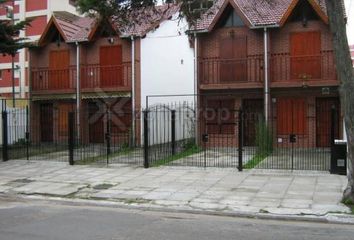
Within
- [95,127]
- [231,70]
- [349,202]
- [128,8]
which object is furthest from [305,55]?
[349,202]

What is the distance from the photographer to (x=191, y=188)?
13.1 metres

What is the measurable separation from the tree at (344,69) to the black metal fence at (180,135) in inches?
235

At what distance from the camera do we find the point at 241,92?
24234 millimetres

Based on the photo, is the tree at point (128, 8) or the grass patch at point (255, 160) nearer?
the tree at point (128, 8)

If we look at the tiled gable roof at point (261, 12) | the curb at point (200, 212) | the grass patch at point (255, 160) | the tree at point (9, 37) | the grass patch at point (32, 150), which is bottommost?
the curb at point (200, 212)

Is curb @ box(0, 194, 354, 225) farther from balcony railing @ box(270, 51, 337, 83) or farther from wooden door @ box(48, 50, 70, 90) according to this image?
wooden door @ box(48, 50, 70, 90)

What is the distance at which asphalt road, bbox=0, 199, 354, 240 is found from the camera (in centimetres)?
827

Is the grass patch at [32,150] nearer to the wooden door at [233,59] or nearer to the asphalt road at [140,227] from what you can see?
the wooden door at [233,59]

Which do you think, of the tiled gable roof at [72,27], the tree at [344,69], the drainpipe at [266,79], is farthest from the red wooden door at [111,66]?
the tree at [344,69]

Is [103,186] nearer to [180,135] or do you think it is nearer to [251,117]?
[180,135]

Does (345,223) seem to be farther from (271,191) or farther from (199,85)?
(199,85)

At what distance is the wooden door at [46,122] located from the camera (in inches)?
1107

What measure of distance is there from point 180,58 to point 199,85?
2157mm

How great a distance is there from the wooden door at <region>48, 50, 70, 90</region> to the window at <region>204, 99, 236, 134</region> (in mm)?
7923
